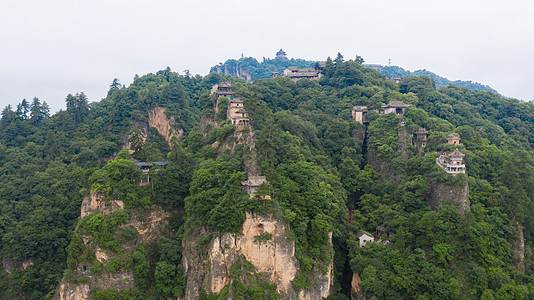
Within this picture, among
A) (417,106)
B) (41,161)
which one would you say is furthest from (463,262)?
(41,161)

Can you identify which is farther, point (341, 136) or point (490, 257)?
point (341, 136)

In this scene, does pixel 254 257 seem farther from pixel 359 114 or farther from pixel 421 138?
pixel 359 114

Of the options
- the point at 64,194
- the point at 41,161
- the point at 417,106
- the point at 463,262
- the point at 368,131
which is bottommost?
the point at 463,262

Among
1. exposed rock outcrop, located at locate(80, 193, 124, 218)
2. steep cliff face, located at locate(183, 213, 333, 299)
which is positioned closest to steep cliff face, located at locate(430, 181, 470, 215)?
steep cliff face, located at locate(183, 213, 333, 299)

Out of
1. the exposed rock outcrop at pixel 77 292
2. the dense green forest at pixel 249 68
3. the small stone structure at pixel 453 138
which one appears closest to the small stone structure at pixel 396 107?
the small stone structure at pixel 453 138

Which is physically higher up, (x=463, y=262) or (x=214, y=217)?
(x=214, y=217)

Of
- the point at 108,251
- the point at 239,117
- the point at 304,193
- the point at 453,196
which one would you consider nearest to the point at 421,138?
the point at 453,196

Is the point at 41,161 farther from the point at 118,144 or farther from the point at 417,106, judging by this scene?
the point at 417,106
